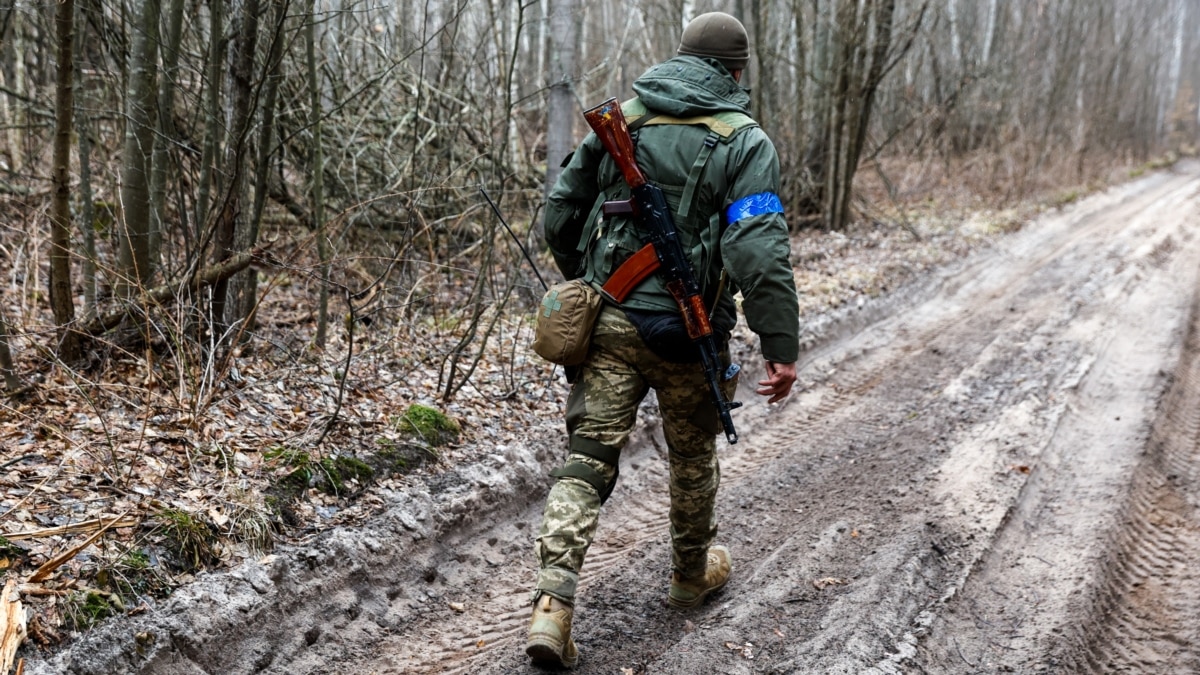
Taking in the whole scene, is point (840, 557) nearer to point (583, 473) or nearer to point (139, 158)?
point (583, 473)

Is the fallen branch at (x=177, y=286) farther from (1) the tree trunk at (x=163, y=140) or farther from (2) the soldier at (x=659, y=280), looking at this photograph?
(2) the soldier at (x=659, y=280)

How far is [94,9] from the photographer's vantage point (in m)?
4.75

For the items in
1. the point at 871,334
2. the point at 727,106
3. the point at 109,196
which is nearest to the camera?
the point at 727,106

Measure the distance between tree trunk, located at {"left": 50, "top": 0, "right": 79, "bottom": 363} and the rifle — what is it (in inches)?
98.6

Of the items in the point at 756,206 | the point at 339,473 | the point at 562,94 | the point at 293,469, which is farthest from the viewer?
the point at 562,94

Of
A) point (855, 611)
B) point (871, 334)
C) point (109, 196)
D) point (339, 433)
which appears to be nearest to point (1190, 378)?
point (871, 334)

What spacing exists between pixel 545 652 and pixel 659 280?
1362 millimetres

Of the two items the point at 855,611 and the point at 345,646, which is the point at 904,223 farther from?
the point at 345,646

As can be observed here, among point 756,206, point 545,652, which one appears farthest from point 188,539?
point 756,206

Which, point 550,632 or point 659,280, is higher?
point 659,280

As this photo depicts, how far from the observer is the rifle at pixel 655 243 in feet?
10.3

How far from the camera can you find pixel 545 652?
9.97 ft

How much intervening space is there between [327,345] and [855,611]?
3.85 meters

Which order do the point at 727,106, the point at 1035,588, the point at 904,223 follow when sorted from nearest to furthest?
the point at 727,106 → the point at 1035,588 → the point at 904,223
